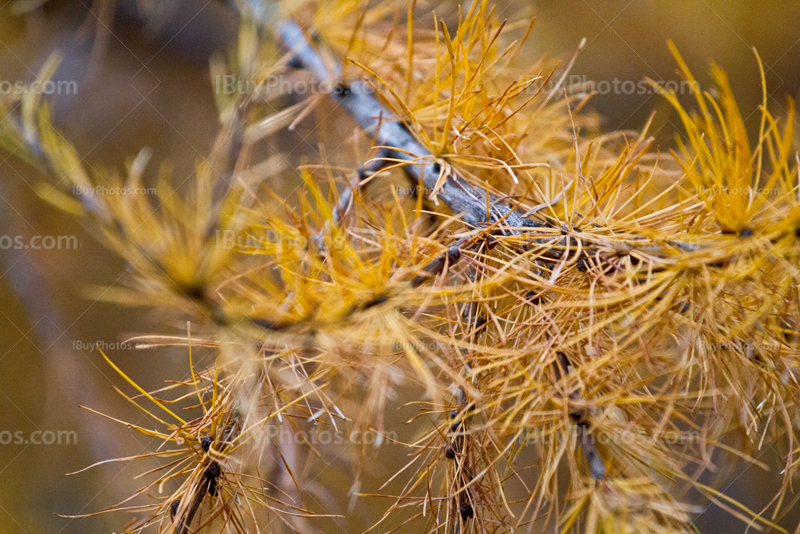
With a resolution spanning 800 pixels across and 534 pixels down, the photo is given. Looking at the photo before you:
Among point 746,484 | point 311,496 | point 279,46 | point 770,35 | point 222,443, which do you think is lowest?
point 311,496

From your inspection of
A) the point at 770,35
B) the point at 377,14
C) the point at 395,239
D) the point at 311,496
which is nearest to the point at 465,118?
the point at 395,239

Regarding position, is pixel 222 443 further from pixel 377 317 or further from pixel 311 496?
pixel 311 496

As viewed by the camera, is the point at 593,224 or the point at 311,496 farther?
the point at 311,496

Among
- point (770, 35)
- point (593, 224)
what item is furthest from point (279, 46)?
point (770, 35)

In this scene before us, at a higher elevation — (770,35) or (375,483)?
(770,35)

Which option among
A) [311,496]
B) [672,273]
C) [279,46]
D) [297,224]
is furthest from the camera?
[311,496]

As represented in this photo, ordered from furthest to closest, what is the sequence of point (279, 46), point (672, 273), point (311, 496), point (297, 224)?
1. point (311, 496)
2. point (279, 46)
3. point (297, 224)
4. point (672, 273)
